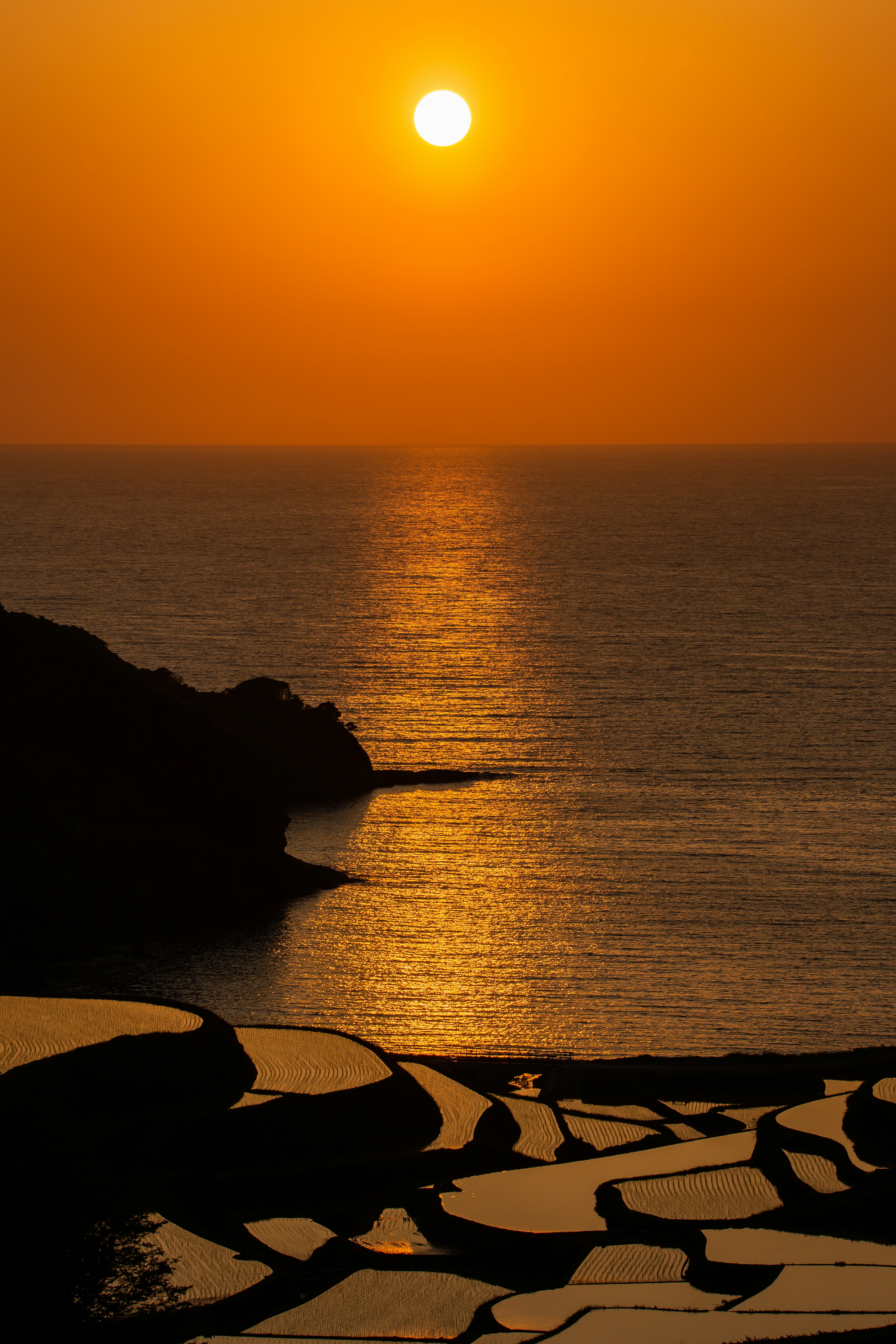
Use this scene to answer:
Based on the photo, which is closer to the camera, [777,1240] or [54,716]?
[777,1240]

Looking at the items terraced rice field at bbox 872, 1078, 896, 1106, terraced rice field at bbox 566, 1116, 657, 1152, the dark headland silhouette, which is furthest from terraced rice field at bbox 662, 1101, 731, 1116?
the dark headland silhouette

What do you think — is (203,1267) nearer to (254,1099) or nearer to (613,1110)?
(254,1099)

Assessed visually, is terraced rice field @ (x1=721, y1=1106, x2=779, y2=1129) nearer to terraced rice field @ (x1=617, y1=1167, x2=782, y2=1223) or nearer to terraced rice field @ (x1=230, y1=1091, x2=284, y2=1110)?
terraced rice field @ (x1=617, y1=1167, x2=782, y2=1223)

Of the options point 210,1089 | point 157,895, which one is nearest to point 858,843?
point 157,895

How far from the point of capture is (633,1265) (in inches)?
790

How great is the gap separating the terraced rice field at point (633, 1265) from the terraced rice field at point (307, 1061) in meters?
6.52

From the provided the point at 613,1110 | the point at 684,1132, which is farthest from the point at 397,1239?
the point at 613,1110

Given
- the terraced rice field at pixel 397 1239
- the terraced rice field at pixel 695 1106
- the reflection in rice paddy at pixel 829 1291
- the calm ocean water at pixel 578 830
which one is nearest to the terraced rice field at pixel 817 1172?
the reflection in rice paddy at pixel 829 1291

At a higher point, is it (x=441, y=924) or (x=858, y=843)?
(x=858, y=843)

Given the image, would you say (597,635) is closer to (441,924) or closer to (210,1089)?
(441,924)

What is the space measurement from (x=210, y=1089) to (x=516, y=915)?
25800 millimetres

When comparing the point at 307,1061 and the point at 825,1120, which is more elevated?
the point at 825,1120

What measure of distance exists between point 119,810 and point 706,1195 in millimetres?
32639

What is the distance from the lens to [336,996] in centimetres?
4150
